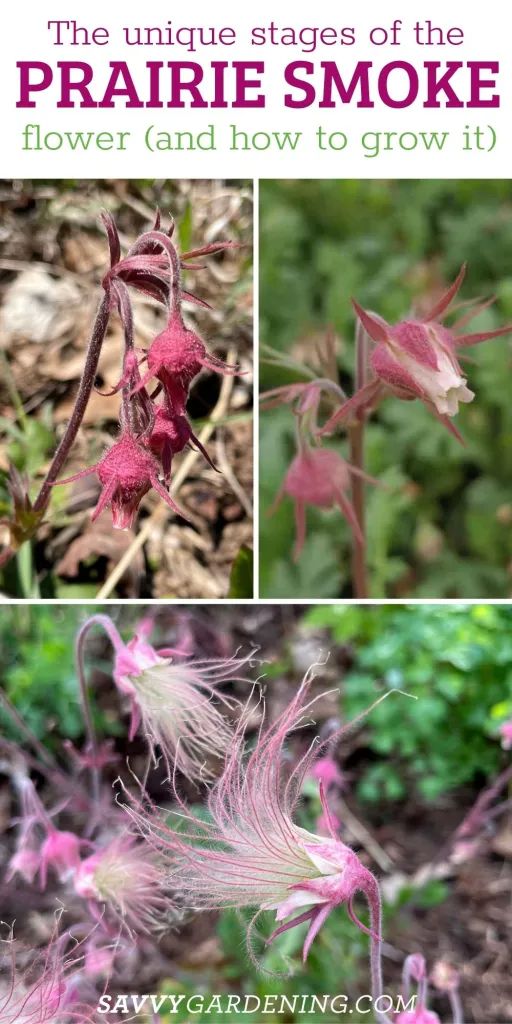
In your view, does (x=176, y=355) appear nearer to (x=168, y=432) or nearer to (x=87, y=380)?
(x=168, y=432)

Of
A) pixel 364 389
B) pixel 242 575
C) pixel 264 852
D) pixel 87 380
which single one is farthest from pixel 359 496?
pixel 264 852

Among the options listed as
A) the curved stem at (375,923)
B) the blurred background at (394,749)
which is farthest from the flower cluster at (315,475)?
the curved stem at (375,923)

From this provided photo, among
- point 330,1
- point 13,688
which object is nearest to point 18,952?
point 13,688

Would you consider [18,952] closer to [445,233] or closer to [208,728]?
[208,728]

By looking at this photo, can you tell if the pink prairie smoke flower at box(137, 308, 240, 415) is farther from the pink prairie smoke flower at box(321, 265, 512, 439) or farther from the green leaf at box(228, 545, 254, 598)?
the green leaf at box(228, 545, 254, 598)

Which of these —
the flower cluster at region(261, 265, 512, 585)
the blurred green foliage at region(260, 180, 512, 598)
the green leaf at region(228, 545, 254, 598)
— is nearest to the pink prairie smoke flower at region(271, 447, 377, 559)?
the flower cluster at region(261, 265, 512, 585)
